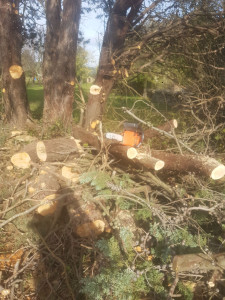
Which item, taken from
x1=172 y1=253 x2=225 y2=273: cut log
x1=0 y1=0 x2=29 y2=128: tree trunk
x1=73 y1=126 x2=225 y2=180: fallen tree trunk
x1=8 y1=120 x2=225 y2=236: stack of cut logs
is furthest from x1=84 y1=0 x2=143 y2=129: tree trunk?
x1=172 y1=253 x2=225 y2=273: cut log

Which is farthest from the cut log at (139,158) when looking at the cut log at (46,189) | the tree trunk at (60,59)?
the tree trunk at (60,59)

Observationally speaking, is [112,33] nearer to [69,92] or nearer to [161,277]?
[69,92]

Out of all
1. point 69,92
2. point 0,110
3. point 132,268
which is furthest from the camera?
point 0,110

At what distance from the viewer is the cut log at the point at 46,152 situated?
10.7ft

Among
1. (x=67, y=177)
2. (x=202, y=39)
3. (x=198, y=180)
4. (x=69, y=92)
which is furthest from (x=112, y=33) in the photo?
(x=198, y=180)

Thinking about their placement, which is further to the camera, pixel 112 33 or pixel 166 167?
pixel 112 33

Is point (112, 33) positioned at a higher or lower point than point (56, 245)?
higher

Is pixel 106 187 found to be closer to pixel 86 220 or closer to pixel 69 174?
pixel 86 220

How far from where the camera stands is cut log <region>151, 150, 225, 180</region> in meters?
2.45

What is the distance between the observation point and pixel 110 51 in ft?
14.5

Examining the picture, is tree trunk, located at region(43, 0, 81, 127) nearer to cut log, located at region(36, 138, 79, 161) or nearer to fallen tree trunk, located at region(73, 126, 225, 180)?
cut log, located at region(36, 138, 79, 161)

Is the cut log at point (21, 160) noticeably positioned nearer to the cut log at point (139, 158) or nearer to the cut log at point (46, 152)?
the cut log at point (46, 152)

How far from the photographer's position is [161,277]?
2123 mm

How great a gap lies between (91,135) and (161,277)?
7.54 feet
